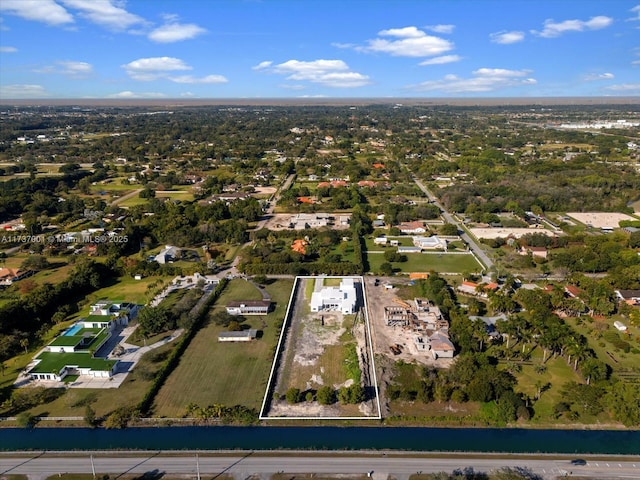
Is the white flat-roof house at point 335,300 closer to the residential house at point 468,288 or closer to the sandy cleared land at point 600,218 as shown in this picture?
the residential house at point 468,288

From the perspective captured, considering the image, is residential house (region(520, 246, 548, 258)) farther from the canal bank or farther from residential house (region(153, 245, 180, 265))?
residential house (region(153, 245, 180, 265))

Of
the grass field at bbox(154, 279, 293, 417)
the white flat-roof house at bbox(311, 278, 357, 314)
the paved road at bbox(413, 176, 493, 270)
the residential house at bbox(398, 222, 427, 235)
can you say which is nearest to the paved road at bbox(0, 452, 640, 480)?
the grass field at bbox(154, 279, 293, 417)

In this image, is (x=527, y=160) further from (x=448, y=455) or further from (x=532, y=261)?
(x=448, y=455)

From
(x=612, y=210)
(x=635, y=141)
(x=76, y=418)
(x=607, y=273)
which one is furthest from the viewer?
(x=635, y=141)

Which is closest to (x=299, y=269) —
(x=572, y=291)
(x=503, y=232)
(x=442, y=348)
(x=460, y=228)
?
(x=442, y=348)

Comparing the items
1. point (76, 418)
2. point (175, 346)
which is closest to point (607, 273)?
point (175, 346)
